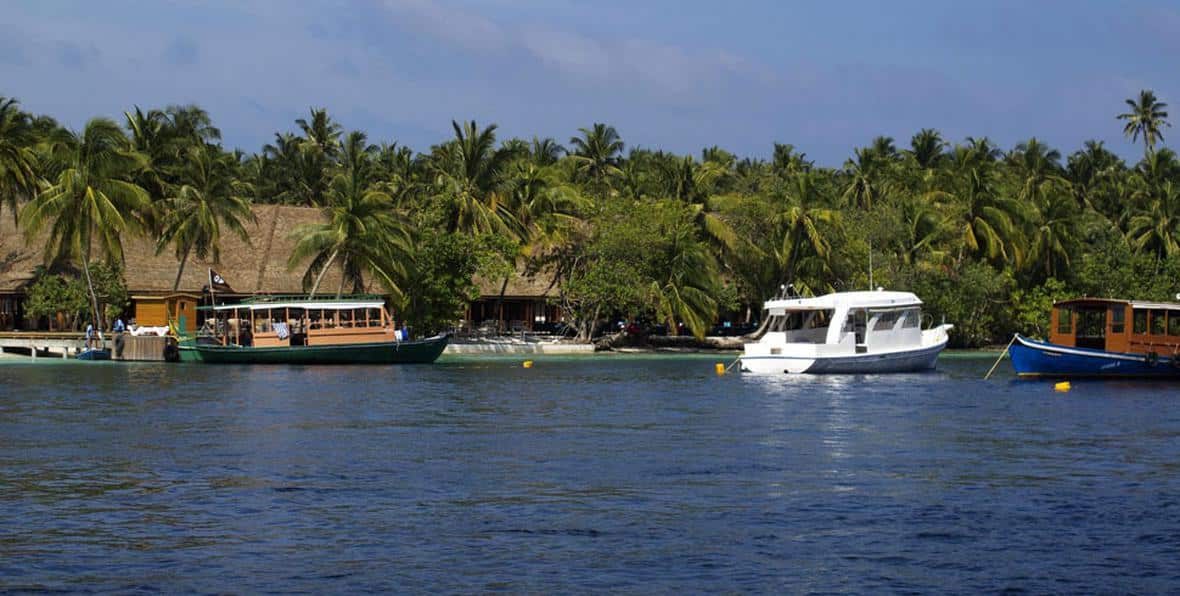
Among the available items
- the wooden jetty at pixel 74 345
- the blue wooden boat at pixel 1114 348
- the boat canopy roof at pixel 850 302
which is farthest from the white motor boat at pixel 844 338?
the wooden jetty at pixel 74 345

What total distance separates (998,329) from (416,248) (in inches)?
1400

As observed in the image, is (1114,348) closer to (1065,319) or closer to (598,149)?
(1065,319)

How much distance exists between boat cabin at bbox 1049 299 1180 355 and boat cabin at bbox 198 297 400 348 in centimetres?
2678

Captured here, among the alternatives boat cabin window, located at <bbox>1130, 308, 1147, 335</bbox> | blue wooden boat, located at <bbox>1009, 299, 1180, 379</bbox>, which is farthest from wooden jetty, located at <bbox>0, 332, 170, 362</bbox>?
boat cabin window, located at <bbox>1130, 308, 1147, 335</bbox>

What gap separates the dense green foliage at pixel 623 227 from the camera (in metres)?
67.3

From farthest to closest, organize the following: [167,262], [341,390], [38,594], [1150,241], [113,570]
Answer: [1150,241], [167,262], [341,390], [113,570], [38,594]

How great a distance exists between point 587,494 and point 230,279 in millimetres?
57031

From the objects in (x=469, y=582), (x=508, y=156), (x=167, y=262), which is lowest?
(x=469, y=582)

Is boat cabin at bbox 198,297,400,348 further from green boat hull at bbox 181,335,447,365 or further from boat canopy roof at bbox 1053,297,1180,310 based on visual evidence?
boat canopy roof at bbox 1053,297,1180,310

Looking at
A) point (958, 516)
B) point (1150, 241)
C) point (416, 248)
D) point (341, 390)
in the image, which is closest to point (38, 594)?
point (958, 516)

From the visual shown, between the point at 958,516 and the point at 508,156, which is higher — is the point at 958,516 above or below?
below

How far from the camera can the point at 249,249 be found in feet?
257

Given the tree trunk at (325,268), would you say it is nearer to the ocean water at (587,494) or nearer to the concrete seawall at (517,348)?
the concrete seawall at (517,348)

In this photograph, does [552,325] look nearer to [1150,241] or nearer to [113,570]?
[1150,241]
